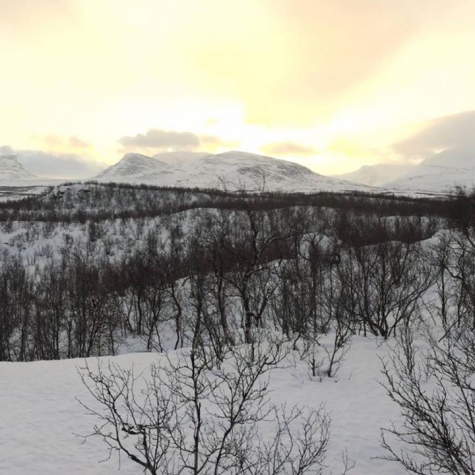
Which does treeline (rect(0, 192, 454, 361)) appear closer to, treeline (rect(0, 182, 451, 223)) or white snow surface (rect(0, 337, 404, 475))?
white snow surface (rect(0, 337, 404, 475))

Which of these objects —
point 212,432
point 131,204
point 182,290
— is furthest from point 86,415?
point 131,204

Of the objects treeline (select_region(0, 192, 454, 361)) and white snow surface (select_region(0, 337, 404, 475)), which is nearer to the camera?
white snow surface (select_region(0, 337, 404, 475))

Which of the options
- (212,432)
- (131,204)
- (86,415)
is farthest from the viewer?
(131,204)

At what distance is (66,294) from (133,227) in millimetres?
33636

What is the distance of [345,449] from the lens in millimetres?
8805

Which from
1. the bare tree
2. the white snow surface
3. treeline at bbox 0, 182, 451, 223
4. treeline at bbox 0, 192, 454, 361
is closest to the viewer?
the bare tree

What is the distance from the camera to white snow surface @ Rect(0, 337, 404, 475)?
8430 millimetres

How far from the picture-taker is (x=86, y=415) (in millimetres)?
11039

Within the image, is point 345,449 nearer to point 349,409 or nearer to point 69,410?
point 349,409

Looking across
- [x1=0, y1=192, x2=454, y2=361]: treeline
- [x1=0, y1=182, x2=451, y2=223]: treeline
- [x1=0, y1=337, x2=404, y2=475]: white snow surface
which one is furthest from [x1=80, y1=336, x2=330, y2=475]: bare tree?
[x1=0, y1=182, x2=451, y2=223]: treeline

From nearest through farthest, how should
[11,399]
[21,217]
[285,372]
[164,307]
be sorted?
[11,399]
[285,372]
[164,307]
[21,217]

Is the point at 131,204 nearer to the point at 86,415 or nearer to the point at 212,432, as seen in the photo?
the point at 86,415

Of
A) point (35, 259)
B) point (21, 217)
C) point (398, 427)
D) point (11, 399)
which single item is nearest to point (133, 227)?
point (35, 259)

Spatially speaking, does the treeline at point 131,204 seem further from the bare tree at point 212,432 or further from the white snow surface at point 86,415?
the bare tree at point 212,432
